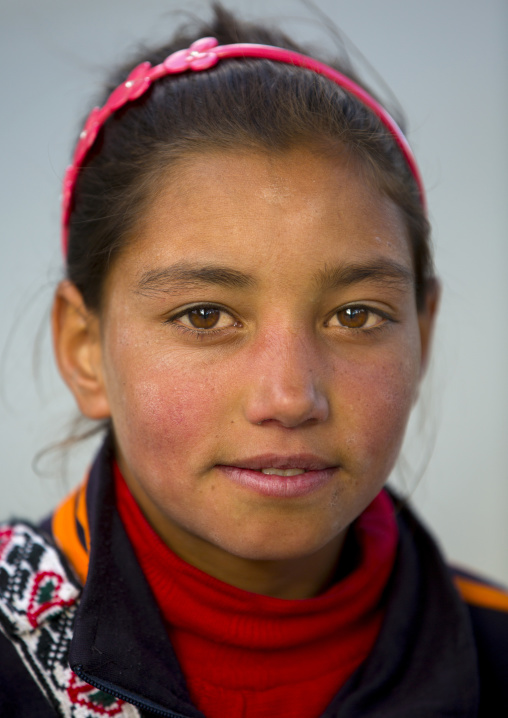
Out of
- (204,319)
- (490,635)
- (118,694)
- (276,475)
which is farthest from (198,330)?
(490,635)

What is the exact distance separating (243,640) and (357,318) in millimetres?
551

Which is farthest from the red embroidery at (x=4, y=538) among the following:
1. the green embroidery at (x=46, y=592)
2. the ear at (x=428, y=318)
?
the ear at (x=428, y=318)

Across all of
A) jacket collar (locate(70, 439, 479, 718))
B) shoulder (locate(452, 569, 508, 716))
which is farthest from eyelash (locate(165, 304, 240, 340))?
shoulder (locate(452, 569, 508, 716))

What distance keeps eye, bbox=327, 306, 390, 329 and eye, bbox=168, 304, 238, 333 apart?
6.4 inches

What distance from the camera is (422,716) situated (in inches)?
46.3

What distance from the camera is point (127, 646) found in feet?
3.59

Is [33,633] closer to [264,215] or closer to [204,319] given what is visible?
[204,319]

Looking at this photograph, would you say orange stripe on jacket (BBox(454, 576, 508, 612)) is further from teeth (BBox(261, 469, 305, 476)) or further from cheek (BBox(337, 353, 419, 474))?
teeth (BBox(261, 469, 305, 476))

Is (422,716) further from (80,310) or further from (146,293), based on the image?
(80,310)

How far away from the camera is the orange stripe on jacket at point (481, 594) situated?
1.52 m

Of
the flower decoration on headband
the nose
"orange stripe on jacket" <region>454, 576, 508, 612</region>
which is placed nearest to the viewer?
the nose

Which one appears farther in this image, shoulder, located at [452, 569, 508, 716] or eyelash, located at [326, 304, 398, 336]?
shoulder, located at [452, 569, 508, 716]

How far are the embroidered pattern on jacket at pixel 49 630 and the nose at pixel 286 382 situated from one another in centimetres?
42

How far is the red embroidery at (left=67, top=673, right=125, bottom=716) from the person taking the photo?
1.07m
